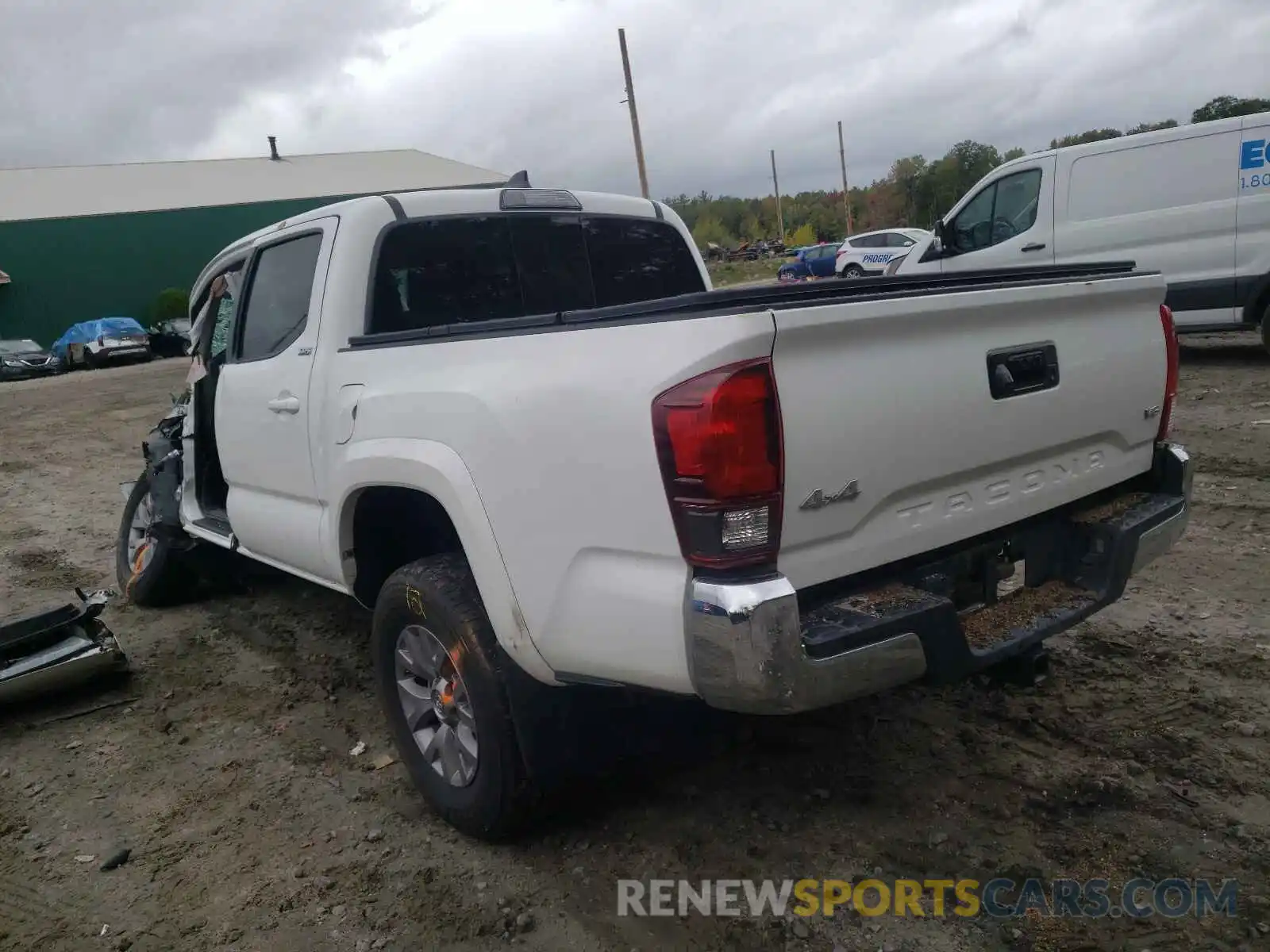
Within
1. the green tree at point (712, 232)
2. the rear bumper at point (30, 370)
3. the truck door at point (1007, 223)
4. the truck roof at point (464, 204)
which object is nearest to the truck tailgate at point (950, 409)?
the truck roof at point (464, 204)

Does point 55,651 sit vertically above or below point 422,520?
below

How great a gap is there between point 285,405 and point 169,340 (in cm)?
2832

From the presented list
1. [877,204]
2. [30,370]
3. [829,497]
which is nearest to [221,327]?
[829,497]

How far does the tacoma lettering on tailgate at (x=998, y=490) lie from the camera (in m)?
2.46

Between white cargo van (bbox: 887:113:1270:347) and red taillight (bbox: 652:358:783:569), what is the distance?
7424 mm

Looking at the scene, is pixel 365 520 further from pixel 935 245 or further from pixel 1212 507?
pixel 935 245

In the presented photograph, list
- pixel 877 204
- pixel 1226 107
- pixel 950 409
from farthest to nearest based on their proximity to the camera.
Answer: pixel 877 204
pixel 1226 107
pixel 950 409

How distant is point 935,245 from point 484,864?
Answer: 9.71m

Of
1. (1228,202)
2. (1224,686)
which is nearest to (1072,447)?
(1224,686)

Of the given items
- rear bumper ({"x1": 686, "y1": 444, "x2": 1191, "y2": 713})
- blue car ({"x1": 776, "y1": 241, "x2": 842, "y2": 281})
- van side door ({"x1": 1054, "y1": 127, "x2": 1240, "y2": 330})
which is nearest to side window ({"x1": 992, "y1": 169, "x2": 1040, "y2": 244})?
van side door ({"x1": 1054, "y1": 127, "x2": 1240, "y2": 330})

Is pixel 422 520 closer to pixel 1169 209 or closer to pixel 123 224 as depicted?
pixel 1169 209

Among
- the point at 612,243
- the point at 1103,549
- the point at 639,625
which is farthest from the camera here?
the point at 612,243

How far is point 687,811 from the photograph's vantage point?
3068mm

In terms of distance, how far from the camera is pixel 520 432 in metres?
2.46
